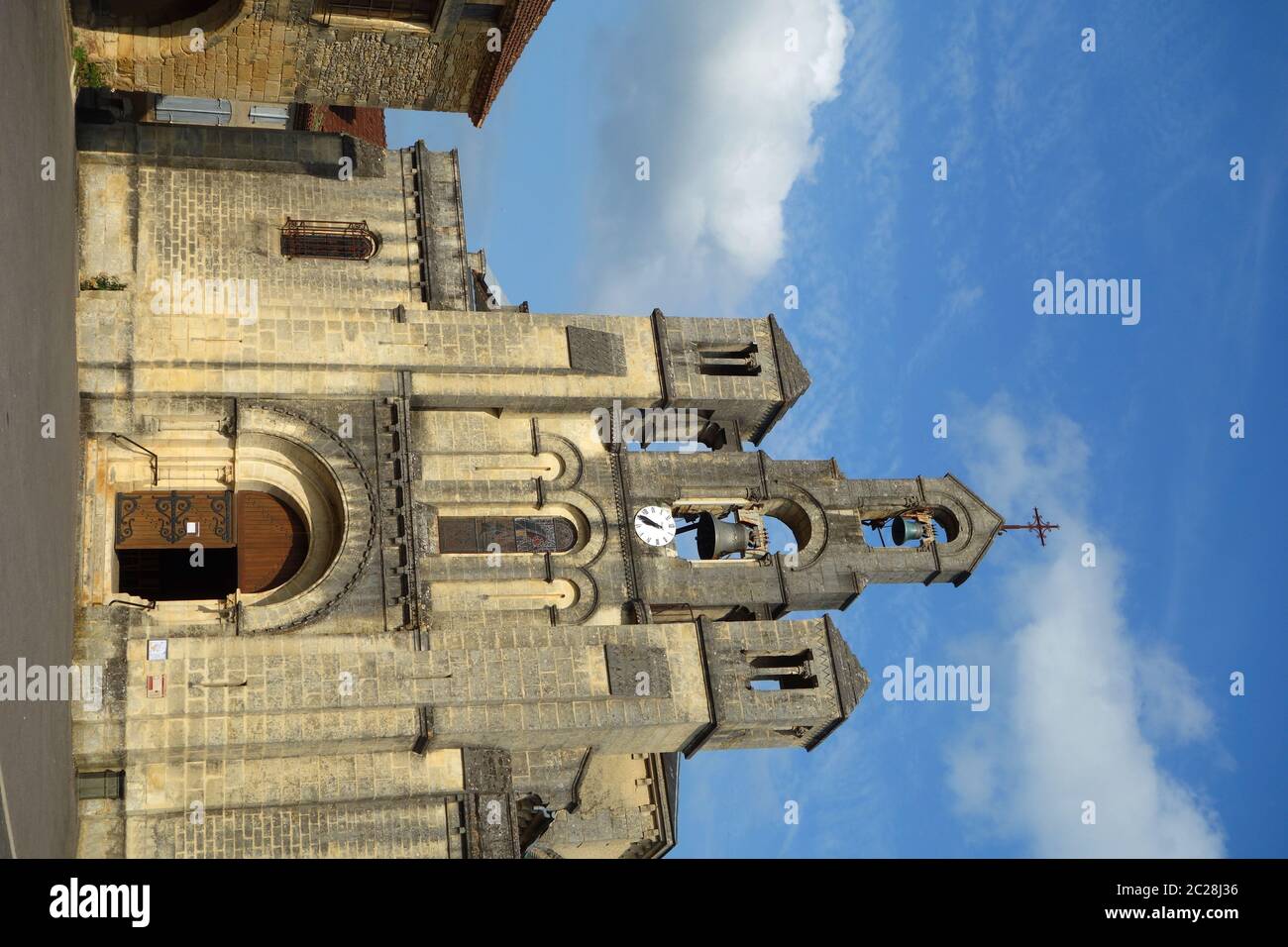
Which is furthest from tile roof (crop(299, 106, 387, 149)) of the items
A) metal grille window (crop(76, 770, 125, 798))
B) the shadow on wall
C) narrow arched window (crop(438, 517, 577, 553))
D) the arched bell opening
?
metal grille window (crop(76, 770, 125, 798))

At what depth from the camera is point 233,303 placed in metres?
25.6

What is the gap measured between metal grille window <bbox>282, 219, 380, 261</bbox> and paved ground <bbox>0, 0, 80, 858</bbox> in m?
5.79

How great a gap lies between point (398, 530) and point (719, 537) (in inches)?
300

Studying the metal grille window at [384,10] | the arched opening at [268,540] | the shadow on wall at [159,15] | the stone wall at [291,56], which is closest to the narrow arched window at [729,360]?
the stone wall at [291,56]

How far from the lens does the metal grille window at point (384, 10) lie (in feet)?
76.7

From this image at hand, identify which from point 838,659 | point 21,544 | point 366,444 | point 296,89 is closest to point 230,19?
point 296,89

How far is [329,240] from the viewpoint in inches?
1125

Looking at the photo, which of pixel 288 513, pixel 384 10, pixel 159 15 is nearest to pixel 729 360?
pixel 288 513

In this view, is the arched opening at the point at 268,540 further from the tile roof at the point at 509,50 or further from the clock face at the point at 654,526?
the tile roof at the point at 509,50

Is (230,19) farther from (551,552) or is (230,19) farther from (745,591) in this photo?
(745,591)

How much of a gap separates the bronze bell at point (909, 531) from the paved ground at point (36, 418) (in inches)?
737

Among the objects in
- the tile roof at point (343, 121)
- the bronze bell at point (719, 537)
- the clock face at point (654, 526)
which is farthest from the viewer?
the tile roof at point (343, 121)

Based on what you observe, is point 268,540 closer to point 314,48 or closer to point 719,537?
point 719,537
